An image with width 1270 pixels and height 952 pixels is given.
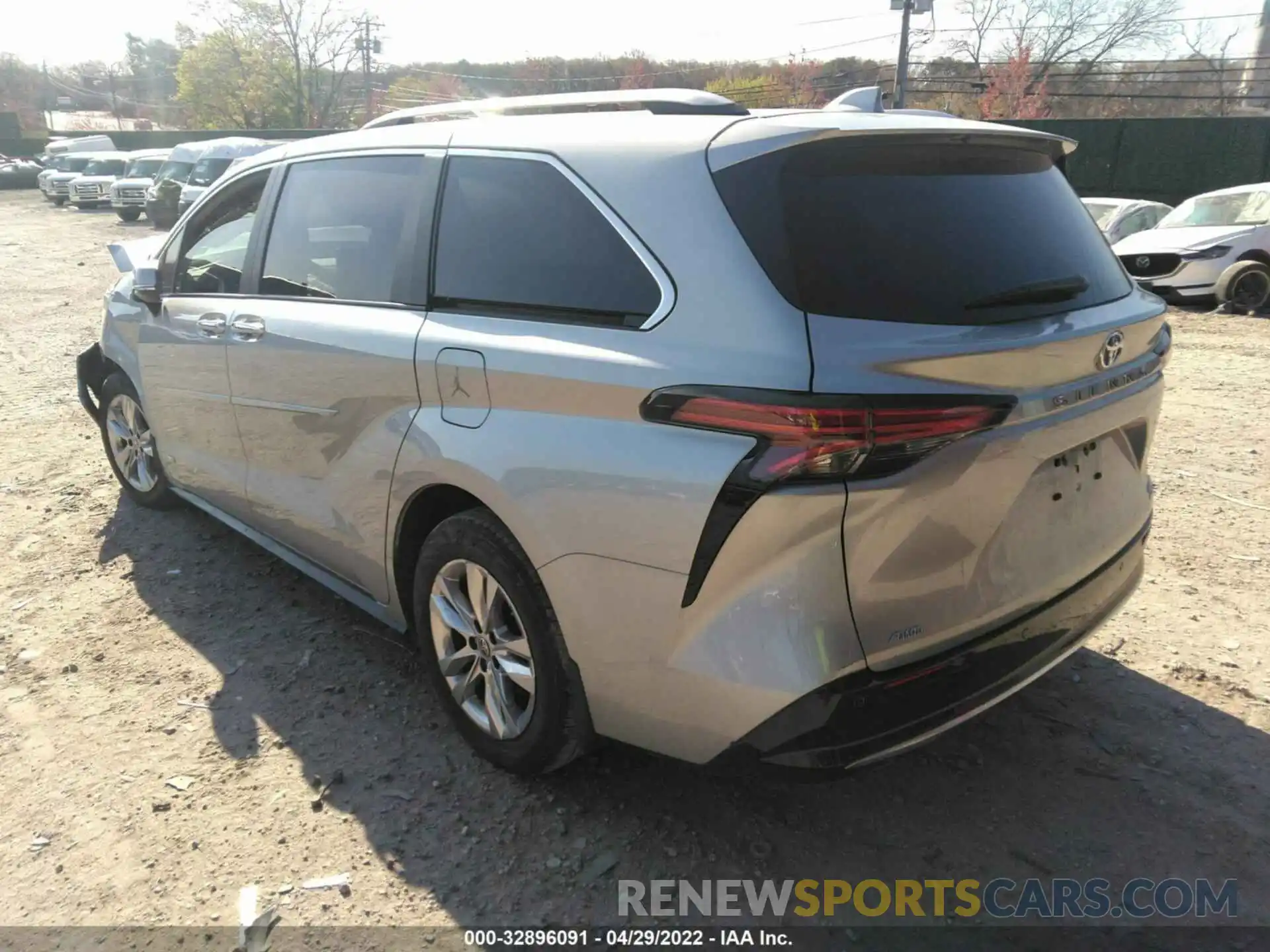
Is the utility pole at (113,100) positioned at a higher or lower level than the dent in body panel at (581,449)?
higher

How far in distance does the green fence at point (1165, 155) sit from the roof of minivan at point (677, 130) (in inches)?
919

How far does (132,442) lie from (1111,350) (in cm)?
479

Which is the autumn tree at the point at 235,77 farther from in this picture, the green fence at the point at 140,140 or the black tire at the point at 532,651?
the black tire at the point at 532,651

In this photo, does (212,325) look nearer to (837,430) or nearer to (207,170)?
(837,430)

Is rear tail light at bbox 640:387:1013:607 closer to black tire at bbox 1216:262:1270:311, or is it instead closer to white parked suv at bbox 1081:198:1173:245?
black tire at bbox 1216:262:1270:311

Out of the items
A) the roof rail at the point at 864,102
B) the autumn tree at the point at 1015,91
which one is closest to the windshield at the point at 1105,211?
the roof rail at the point at 864,102

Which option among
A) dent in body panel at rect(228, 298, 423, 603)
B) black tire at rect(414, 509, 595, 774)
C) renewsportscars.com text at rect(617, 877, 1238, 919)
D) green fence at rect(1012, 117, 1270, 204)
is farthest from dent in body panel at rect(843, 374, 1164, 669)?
green fence at rect(1012, 117, 1270, 204)

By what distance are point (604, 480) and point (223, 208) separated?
286 cm

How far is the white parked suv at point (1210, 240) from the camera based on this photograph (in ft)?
38.2

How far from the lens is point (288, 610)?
4.07 m

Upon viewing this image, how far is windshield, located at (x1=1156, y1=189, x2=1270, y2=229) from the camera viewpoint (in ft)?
39.7

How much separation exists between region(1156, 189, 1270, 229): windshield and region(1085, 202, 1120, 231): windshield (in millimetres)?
1027

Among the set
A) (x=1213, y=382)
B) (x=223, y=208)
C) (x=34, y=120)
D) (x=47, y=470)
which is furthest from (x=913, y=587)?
(x=34, y=120)

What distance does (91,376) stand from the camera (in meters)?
5.31
